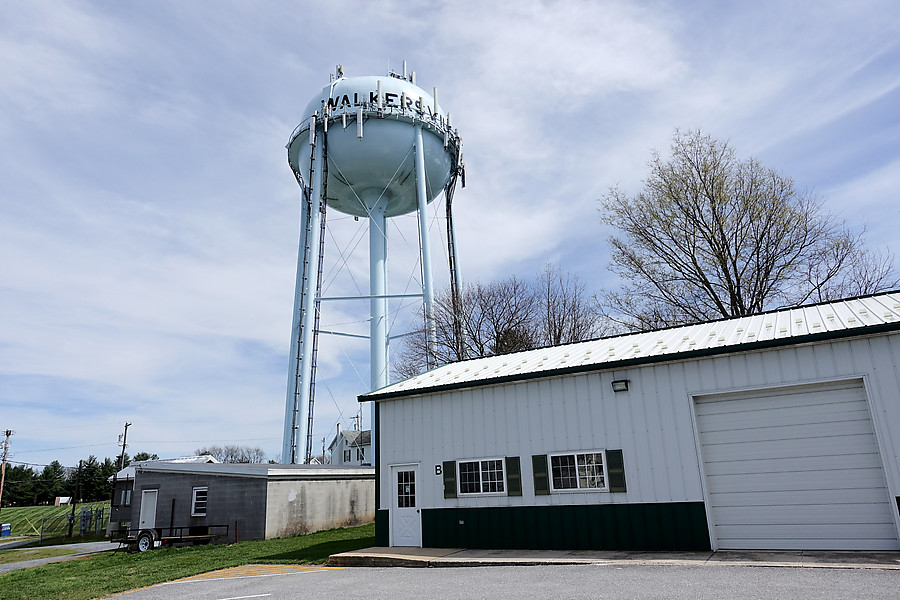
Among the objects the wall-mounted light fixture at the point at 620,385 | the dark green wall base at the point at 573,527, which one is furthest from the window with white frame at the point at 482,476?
the wall-mounted light fixture at the point at 620,385

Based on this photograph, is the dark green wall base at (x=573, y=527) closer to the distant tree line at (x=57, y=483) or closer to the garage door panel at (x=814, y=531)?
the garage door panel at (x=814, y=531)

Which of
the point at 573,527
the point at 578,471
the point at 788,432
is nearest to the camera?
the point at 788,432

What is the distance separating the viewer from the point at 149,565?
624 inches

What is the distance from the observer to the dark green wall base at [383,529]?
14.8 m

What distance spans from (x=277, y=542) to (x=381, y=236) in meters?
15.0

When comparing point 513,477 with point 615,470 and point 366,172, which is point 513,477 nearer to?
point 615,470

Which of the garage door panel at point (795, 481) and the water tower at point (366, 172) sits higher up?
the water tower at point (366, 172)

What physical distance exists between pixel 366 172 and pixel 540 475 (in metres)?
18.9

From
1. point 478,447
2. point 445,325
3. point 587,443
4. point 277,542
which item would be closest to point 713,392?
point 587,443

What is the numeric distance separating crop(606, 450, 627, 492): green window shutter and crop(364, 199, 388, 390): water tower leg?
16032 mm

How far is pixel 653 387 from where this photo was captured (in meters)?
12.4

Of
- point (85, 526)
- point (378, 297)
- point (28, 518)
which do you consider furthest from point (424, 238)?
point (28, 518)

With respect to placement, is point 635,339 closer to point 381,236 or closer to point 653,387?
point 653,387

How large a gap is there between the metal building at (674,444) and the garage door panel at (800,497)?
21 mm
